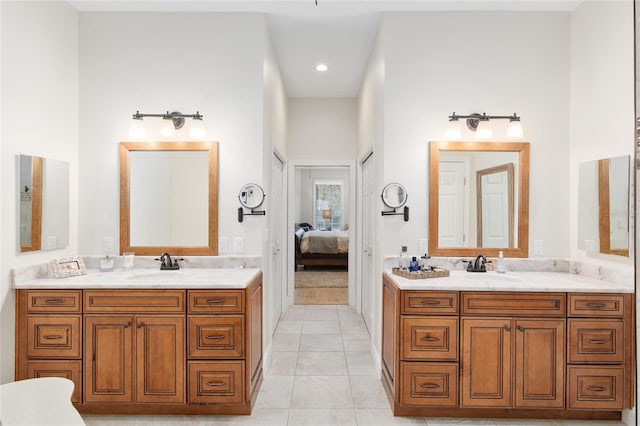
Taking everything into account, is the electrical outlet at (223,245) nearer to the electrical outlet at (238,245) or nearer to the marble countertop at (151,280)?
the electrical outlet at (238,245)

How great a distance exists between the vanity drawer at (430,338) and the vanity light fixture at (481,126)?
1.42m

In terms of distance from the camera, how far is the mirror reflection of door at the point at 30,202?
2471 mm

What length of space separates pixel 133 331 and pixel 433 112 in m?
2.68

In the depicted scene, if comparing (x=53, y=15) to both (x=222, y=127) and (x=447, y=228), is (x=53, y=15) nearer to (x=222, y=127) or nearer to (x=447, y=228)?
(x=222, y=127)

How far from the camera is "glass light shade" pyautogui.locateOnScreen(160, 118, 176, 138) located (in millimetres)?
2945

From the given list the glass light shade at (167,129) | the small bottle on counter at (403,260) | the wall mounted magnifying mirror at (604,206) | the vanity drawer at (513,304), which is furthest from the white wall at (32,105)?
the wall mounted magnifying mirror at (604,206)

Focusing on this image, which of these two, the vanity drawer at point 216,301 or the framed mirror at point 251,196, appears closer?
the vanity drawer at point 216,301

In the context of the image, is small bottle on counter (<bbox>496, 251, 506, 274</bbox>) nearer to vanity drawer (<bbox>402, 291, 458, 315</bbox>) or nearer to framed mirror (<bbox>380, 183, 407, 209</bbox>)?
vanity drawer (<bbox>402, 291, 458, 315</bbox>)

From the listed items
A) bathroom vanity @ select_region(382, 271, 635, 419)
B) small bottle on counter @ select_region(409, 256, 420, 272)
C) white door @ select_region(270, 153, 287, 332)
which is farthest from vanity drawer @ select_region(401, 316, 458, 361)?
white door @ select_region(270, 153, 287, 332)

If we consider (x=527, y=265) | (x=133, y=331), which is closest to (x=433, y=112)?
(x=527, y=265)

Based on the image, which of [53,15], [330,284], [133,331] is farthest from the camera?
[330,284]

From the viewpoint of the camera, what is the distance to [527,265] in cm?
297

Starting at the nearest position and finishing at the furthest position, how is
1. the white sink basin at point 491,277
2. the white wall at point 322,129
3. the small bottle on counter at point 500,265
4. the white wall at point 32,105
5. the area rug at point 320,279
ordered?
the white wall at point 32,105
the white sink basin at point 491,277
the small bottle on counter at point 500,265
the white wall at point 322,129
the area rug at point 320,279

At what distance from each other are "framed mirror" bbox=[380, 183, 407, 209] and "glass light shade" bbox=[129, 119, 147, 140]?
1.95m
